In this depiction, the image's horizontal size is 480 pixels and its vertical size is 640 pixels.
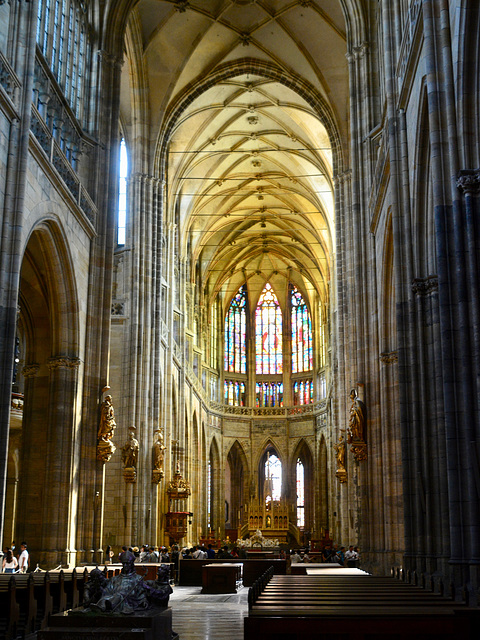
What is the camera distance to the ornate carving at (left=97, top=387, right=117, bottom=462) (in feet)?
67.5

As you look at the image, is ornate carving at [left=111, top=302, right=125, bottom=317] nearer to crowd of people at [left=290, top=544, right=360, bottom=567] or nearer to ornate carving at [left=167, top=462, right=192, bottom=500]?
ornate carving at [left=167, top=462, right=192, bottom=500]

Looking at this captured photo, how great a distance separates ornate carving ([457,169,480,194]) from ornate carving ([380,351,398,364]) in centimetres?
875

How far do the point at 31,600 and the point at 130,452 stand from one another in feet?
50.8

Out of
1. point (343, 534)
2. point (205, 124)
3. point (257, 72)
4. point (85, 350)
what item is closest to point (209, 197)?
point (205, 124)

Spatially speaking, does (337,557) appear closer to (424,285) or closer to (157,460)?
(157,460)

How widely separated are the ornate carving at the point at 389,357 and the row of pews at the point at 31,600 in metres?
9.53

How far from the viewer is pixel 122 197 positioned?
31.0 m

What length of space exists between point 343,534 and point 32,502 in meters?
17.2

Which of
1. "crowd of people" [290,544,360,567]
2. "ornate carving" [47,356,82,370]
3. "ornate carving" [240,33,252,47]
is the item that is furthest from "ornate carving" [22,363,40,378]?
"ornate carving" [240,33,252,47]

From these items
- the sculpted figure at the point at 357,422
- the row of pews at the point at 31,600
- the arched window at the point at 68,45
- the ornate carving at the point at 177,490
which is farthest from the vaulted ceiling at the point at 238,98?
the row of pews at the point at 31,600

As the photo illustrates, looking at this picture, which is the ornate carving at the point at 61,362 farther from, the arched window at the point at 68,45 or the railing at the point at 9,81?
the railing at the point at 9,81

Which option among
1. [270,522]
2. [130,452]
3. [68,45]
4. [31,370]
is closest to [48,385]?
[31,370]

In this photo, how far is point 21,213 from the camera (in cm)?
1505

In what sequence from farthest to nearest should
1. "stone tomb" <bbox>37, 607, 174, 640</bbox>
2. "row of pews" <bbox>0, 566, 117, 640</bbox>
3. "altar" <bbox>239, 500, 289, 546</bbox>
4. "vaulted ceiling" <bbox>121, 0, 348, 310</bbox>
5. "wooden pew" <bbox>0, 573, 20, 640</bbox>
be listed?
"altar" <bbox>239, 500, 289, 546</bbox>, "vaulted ceiling" <bbox>121, 0, 348, 310</bbox>, "row of pews" <bbox>0, 566, 117, 640</bbox>, "wooden pew" <bbox>0, 573, 20, 640</bbox>, "stone tomb" <bbox>37, 607, 174, 640</bbox>
